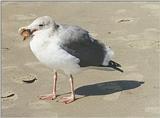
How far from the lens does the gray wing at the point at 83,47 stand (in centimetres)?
591

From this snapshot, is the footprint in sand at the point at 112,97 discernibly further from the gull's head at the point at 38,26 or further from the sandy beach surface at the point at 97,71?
the gull's head at the point at 38,26

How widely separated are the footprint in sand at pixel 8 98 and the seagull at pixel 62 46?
1.15 feet

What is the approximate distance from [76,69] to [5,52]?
193 centimetres

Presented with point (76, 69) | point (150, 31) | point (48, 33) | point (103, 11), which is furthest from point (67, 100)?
point (103, 11)

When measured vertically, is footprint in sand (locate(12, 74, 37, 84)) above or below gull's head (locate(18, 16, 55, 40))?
below

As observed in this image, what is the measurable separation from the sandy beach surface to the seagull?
301 mm

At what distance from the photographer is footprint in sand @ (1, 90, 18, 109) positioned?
6.05m

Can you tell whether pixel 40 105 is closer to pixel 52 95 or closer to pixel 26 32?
pixel 52 95

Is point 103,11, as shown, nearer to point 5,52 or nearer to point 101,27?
point 101,27

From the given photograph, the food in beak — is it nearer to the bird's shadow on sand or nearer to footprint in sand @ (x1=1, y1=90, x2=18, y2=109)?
footprint in sand @ (x1=1, y1=90, x2=18, y2=109)

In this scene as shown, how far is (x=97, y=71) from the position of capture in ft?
22.9

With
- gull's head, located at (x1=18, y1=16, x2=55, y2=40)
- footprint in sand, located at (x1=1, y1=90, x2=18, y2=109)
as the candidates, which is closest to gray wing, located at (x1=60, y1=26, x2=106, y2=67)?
gull's head, located at (x1=18, y1=16, x2=55, y2=40)

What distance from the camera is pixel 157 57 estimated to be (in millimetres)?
7320

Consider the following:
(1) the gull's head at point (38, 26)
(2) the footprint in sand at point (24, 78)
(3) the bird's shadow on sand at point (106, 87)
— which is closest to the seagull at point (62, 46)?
(1) the gull's head at point (38, 26)
